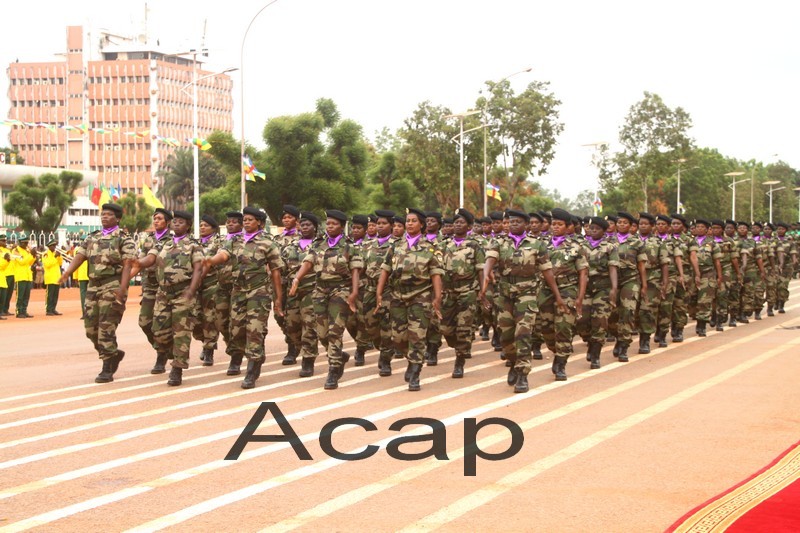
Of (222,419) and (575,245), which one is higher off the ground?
(575,245)

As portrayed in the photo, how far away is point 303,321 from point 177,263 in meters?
1.66

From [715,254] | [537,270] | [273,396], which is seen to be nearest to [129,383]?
[273,396]

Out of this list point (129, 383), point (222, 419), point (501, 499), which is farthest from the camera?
point (129, 383)

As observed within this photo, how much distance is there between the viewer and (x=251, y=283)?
451 inches

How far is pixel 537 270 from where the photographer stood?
35.7 feet

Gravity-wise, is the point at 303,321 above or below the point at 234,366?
above

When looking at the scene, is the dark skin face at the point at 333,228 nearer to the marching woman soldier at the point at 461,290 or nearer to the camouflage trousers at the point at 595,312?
the marching woman soldier at the point at 461,290

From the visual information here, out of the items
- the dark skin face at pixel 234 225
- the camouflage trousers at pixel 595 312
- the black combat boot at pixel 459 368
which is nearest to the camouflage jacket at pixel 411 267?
the black combat boot at pixel 459 368

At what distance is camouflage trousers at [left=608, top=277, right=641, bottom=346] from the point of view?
44.4 feet

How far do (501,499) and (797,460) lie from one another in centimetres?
246

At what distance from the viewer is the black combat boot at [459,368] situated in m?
11.9

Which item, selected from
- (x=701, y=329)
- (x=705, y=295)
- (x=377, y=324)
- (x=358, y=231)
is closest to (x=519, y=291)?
(x=377, y=324)

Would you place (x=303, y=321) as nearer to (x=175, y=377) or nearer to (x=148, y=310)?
(x=175, y=377)

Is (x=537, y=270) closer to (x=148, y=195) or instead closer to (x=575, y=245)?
(x=575, y=245)
